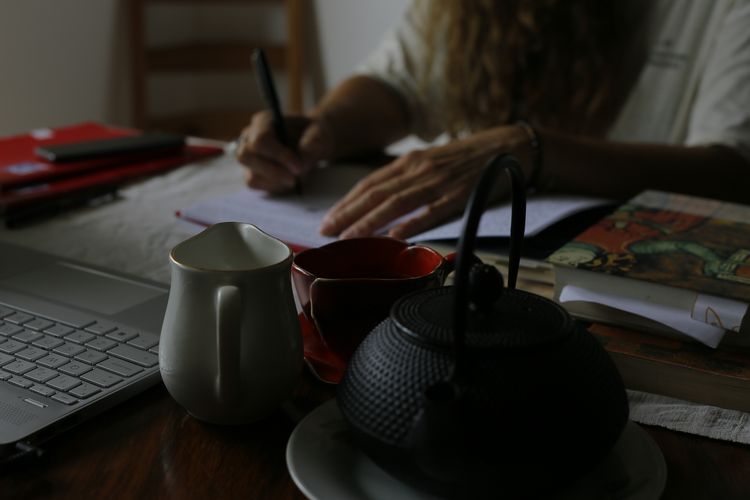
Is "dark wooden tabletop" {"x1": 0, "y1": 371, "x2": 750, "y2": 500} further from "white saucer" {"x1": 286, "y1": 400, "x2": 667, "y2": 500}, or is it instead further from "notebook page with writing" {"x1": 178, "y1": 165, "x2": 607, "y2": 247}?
"notebook page with writing" {"x1": 178, "y1": 165, "x2": 607, "y2": 247}

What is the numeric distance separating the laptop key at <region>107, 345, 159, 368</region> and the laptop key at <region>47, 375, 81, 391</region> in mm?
42

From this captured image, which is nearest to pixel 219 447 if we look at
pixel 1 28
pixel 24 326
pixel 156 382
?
pixel 156 382

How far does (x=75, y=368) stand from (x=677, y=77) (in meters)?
1.10

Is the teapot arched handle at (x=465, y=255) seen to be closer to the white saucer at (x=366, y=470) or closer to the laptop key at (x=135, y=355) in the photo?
the white saucer at (x=366, y=470)

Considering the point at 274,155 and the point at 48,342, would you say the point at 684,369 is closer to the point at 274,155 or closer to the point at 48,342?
the point at 48,342

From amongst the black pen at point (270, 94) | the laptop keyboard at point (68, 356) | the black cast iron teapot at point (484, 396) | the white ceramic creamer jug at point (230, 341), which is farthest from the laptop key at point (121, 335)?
the black pen at point (270, 94)

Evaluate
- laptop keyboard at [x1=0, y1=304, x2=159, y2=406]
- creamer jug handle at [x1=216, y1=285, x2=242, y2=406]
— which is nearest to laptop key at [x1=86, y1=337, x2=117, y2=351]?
laptop keyboard at [x1=0, y1=304, x2=159, y2=406]

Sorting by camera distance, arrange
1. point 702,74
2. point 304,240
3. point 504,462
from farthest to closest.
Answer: point 702,74 < point 304,240 < point 504,462

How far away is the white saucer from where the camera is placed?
398 mm

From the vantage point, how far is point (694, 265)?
589mm

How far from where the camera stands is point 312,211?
91cm

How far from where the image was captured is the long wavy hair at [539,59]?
127 centimetres

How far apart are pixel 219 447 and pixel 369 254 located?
181mm

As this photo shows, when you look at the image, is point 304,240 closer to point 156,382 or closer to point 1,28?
point 156,382
